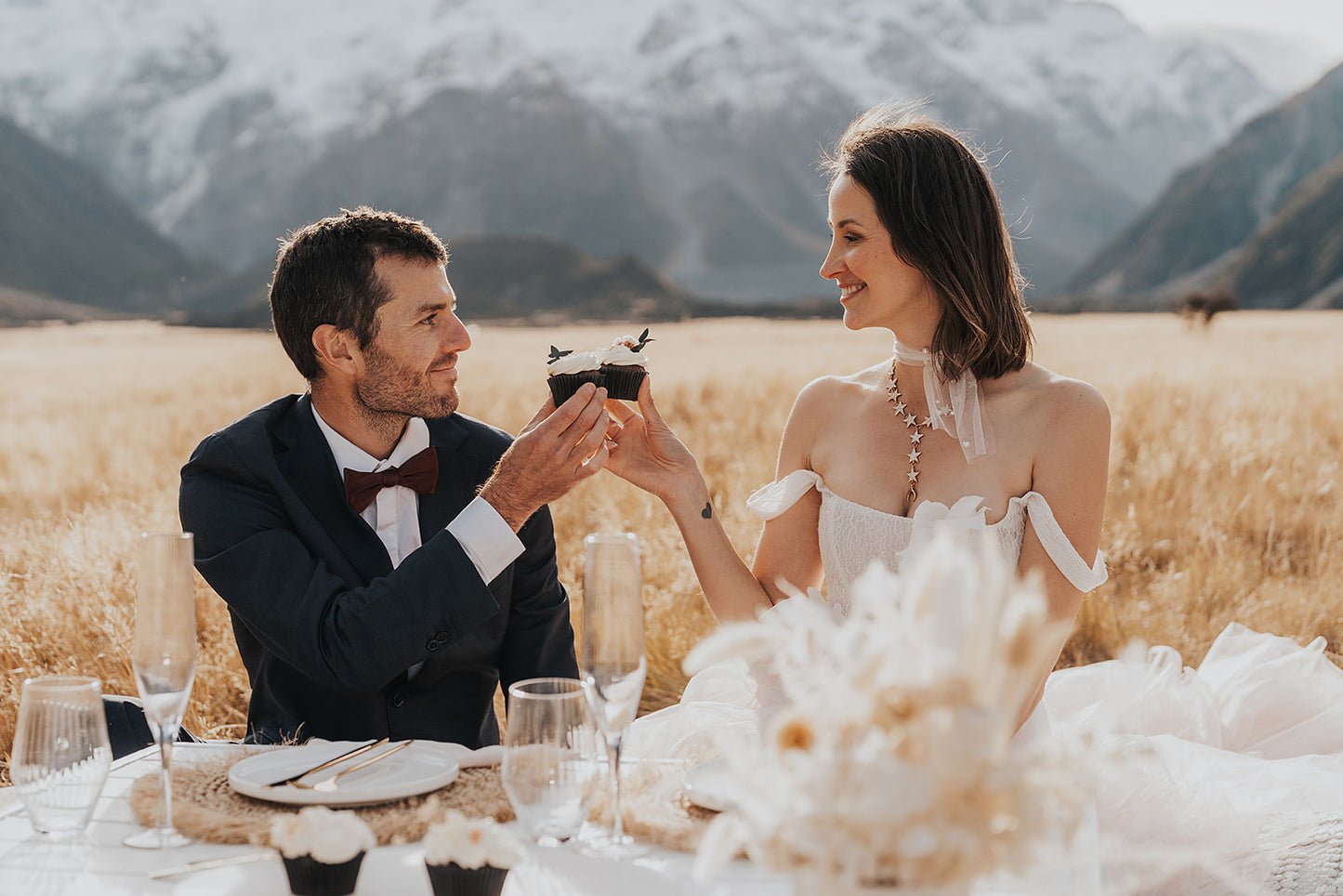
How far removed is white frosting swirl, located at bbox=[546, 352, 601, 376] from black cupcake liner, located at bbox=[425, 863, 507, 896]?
1.87 meters

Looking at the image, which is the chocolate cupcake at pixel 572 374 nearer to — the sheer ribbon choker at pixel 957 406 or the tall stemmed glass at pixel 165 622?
the sheer ribbon choker at pixel 957 406

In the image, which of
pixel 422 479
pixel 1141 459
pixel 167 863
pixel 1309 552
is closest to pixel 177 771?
pixel 167 863

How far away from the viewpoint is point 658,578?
5.55 meters

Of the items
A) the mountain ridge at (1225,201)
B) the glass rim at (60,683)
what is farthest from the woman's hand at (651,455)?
the mountain ridge at (1225,201)

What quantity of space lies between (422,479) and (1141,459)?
559 cm

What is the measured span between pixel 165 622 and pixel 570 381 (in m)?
1.66

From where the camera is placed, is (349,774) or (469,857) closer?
(469,857)

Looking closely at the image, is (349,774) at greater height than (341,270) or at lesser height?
lesser

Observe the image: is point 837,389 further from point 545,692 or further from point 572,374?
point 545,692

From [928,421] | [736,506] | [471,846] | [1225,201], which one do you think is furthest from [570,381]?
[1225,201]

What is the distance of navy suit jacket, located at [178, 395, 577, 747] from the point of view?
2.57 m

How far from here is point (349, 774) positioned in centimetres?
197

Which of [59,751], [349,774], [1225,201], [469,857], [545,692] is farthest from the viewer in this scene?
[1225,201]

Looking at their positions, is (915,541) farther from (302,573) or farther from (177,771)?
(177,771)
